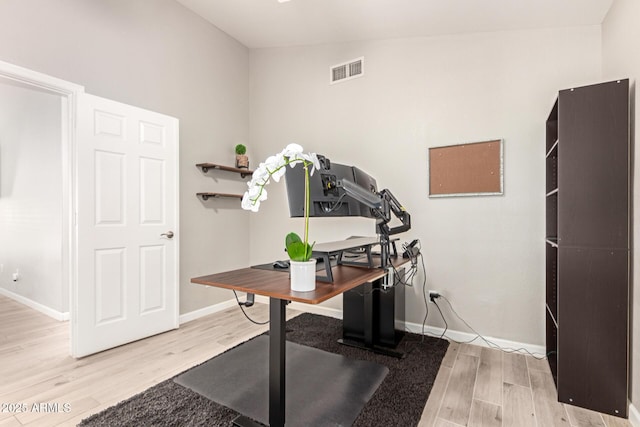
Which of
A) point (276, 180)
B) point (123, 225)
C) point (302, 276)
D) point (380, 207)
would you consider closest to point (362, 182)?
point (380, 207)

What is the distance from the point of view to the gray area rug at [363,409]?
5.38ft

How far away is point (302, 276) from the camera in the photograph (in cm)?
132

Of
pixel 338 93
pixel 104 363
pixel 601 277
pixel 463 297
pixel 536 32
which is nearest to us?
pixel 601 277

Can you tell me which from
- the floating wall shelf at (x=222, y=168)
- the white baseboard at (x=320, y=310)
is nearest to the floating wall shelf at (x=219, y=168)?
the floating wall shelf at (x=222, y=168)

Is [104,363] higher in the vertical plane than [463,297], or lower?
lower

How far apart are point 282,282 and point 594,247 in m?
1.73

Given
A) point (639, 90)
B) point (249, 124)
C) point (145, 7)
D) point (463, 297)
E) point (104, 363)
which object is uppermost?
point (145, 7)

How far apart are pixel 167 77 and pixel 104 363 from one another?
2519 millimetres

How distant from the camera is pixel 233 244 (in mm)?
3781

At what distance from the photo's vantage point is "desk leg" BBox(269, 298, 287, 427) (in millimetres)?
1436

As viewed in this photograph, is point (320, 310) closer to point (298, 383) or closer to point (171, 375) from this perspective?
point (298, 383)

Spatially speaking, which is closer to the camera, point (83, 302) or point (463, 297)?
point (83, 302)

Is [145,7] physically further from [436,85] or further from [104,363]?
[104,363]

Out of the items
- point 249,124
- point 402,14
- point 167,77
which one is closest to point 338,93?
point 402,14
